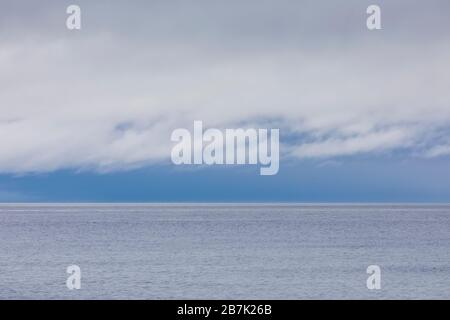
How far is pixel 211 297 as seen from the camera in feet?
138

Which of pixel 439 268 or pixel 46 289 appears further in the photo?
pixel 439 268

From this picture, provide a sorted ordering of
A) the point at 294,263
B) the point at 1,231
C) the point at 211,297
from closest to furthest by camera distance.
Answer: the point at 211,297
the point at 294,263
the point at 1,231

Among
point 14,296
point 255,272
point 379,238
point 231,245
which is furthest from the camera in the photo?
point 379,238

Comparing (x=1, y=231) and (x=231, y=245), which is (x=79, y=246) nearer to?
(x=231, y=245)

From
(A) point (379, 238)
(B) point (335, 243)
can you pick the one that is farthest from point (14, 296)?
(A) point (379, 238)

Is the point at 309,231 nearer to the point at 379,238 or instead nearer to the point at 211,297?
the point at 379,238

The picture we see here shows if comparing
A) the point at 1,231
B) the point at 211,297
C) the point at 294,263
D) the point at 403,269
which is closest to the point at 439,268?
the point at 403,269

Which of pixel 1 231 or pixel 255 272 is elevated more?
pixel 1 231

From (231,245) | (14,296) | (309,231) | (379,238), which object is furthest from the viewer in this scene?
(309,231)

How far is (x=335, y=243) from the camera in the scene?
259 feet

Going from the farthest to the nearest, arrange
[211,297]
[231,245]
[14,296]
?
[231,245] → [211,297] → [14,296]
